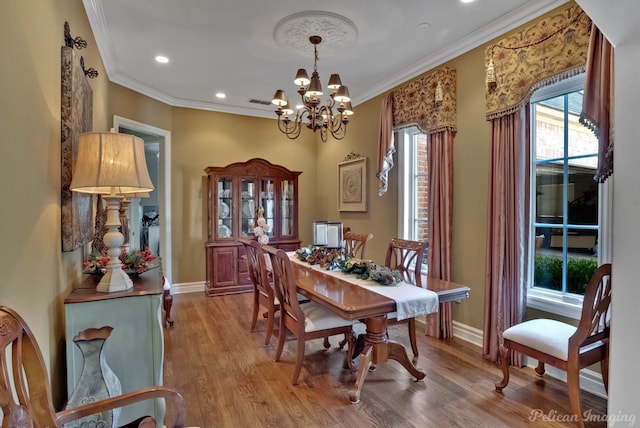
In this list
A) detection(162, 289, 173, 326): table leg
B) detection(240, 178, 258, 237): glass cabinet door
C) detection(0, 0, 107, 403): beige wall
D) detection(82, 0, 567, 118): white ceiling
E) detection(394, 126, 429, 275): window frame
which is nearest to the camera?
detection(0, 0, 107, 403): beige wall

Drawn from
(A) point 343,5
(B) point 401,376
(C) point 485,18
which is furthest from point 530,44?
(B) point 401,376

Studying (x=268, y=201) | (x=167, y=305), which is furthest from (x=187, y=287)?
(x=268, y=201)

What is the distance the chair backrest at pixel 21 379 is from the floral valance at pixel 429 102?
335cm

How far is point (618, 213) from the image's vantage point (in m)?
1.54

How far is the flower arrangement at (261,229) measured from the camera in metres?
4.83

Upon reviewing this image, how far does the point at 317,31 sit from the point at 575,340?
2.96 meters

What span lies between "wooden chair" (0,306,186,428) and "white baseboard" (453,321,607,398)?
2.68m

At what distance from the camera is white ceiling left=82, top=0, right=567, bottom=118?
261 cm

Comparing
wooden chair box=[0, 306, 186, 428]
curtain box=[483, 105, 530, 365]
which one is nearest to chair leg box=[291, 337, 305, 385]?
wooden chair box=[0, 306, 186, 428]

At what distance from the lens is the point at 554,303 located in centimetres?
256

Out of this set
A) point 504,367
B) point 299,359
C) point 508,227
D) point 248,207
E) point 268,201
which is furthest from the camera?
point 268,201

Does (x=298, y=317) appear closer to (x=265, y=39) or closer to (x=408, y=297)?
(x=408, y=297)

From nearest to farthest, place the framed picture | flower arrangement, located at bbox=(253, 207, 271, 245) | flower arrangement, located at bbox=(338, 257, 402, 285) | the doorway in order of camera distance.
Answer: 1. flower arrangement, located at bbox=(338, 257, 402, 285)
2. the doorway
3. the framed picture
4. flower arrangement, located at bbox=(253, 207, 271, 245)

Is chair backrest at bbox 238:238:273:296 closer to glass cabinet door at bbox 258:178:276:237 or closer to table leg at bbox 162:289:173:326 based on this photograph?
table leg at bbox 162:289:173:326
